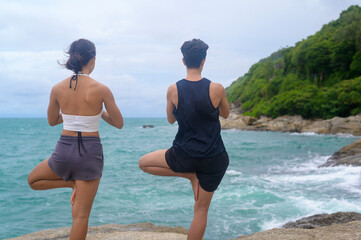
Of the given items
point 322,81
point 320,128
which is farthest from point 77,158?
point 322,81

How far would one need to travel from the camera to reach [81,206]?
2924 mm

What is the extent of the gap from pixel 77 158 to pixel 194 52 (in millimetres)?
1522

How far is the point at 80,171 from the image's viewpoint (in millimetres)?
2824

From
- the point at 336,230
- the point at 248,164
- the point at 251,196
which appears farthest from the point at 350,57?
the point at 336,230

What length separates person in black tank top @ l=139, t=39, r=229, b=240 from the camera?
2.86m

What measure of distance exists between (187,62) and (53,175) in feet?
5.81

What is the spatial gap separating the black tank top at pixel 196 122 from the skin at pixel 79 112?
672 mm

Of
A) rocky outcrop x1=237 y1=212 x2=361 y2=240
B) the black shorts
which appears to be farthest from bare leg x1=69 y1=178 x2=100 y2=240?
rocky outcrop x1=237 y1=212 x2=361 y2=240

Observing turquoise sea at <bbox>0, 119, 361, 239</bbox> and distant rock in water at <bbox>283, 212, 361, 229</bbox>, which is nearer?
distant rock in water at <bbox>283, 212, 361, 229</bbox>

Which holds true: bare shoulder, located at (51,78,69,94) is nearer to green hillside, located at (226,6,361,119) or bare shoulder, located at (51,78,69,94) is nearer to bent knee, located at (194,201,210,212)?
bent knee, located at (194,201,210,212)

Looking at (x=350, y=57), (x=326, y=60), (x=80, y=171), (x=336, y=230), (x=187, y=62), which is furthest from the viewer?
(x=326, y=60)

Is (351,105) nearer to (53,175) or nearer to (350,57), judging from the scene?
(350,57)

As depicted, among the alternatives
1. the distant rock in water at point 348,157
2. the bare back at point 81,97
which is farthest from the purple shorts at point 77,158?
the distant rock in water at point 348,157

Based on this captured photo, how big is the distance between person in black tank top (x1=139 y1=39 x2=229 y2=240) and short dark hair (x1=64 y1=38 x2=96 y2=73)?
0.86 meters
